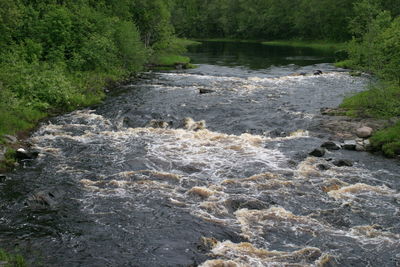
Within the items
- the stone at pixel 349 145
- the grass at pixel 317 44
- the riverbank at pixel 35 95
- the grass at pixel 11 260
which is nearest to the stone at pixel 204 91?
the riverbank at pixel 35 95

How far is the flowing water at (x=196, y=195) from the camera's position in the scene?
44.3 feet

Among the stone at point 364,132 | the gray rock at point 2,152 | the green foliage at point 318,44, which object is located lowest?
the gray rock at point 2,152

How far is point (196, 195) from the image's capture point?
17516mm

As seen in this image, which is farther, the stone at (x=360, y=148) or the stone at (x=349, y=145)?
the stone at (x=349, y=145)

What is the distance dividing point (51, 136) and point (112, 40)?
24.0 meters

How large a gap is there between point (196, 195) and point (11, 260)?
771 centimetres

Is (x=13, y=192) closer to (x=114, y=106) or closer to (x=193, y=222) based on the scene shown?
(x=193, y=222)

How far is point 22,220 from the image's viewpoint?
49.8 feet

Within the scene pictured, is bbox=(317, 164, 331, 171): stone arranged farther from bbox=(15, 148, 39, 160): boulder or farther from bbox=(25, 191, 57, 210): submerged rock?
bbox=(15, 148, 39, 160): boulder

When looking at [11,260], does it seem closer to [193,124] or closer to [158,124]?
[158,124]

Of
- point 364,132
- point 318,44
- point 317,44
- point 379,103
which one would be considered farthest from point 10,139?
point 317,44

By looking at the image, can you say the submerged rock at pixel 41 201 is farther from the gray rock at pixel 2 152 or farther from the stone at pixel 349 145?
the stone at pixel 349 145

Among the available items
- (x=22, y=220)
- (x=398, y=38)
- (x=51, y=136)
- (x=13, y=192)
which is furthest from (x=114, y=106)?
(x=398, y=38)

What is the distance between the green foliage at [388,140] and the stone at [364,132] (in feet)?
2.03
